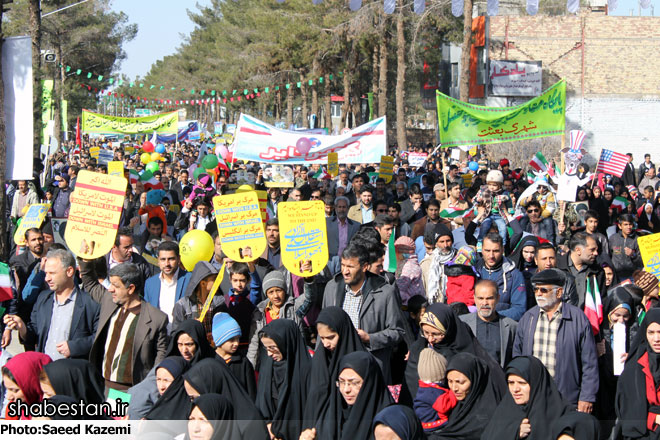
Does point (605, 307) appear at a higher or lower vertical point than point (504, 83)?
lower

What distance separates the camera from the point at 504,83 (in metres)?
44.2

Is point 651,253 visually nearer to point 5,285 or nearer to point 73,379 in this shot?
point 73,379

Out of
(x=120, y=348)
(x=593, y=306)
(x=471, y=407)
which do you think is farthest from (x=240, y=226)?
(x=471, y=407)

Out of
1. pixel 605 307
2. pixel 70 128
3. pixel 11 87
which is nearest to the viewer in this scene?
pixel 605 307

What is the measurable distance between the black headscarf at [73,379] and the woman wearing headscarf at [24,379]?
68 mm

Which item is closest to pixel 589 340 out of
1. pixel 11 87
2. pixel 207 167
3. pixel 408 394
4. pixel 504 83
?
pixel 408 394

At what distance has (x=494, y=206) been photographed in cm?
963

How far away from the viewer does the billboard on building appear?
43875mm

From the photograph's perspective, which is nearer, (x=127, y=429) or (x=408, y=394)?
(x=127, y=429)

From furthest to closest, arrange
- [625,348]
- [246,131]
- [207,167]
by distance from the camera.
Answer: [207,167], [246,131], [625,348]

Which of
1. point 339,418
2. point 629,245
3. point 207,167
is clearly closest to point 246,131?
point 207,167

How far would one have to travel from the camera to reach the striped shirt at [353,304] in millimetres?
5715

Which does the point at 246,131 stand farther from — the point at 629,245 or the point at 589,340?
the point at 589,340

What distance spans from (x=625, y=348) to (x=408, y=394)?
5.59ft
